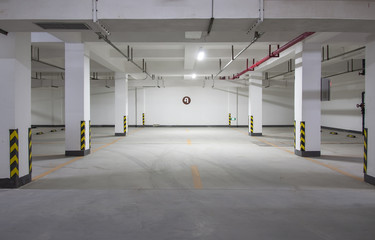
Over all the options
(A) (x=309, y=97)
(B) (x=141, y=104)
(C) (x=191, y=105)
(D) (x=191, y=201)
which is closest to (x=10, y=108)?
(D) (x=191, y=201)

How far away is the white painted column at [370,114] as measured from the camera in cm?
632

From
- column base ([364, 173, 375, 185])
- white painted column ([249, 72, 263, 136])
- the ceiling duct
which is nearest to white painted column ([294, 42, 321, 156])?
column base ([364, 173, 375, 185])

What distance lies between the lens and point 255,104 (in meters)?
17.8

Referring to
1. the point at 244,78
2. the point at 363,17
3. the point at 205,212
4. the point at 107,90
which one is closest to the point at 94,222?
the point at 205,212

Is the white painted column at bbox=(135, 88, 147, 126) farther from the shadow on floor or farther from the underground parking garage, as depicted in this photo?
the shadow on floor

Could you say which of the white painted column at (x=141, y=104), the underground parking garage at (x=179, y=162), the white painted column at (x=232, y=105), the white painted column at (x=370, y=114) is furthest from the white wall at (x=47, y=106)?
the white painted column at (x=370, y=114)

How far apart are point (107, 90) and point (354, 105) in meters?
19.4

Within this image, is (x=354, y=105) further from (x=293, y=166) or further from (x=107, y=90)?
(x=107, y=90)

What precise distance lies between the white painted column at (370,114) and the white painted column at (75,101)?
8700mm

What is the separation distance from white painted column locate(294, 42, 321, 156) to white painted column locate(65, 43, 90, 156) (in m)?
7.80

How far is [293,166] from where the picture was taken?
8273mm

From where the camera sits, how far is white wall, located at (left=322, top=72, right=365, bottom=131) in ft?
57.0

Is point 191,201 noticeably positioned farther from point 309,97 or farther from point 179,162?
point 309,97

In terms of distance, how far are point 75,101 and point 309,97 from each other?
8387 mm
